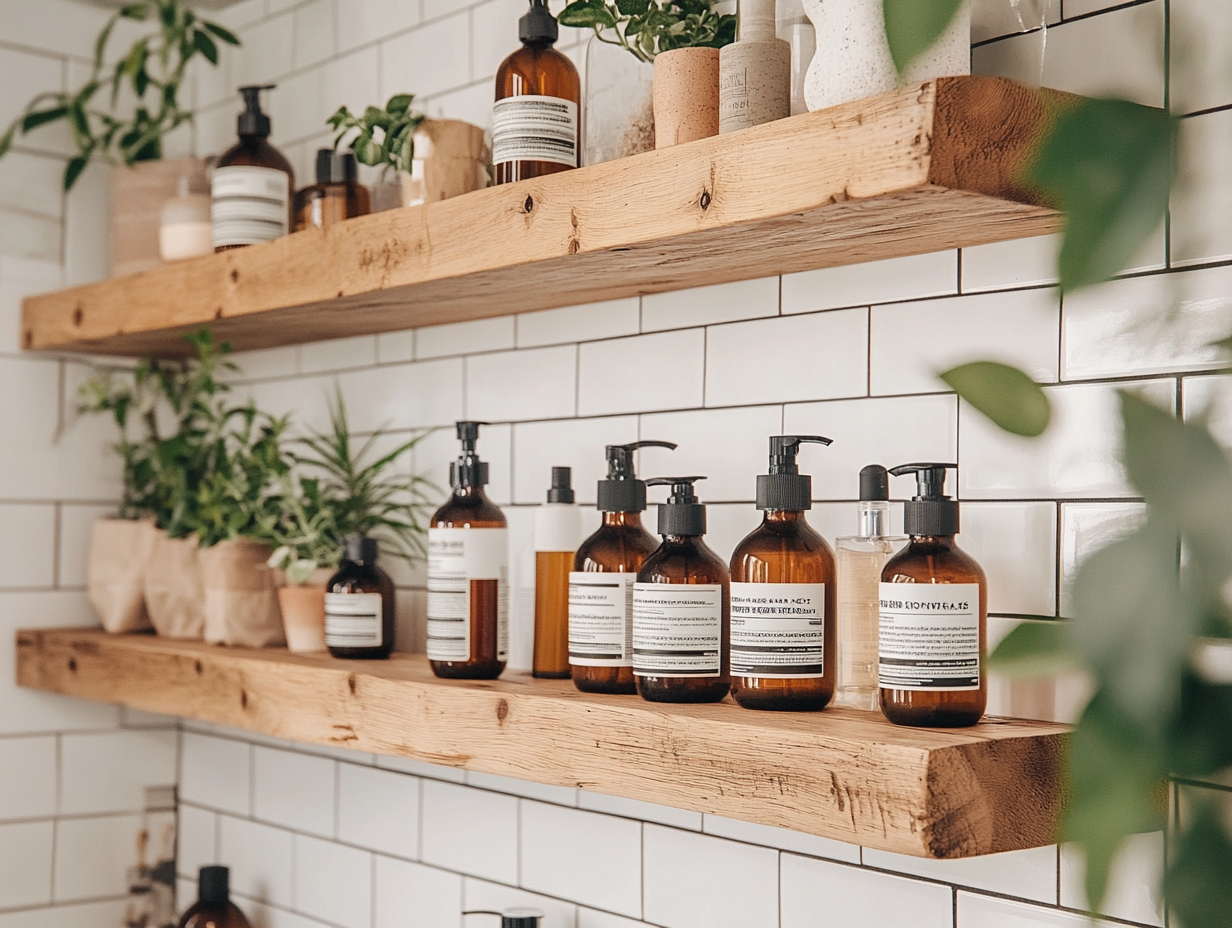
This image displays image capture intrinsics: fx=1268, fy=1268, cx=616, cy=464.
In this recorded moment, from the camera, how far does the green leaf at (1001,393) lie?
25cm

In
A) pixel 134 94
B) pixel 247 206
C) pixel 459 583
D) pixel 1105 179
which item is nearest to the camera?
pixel 1105 179

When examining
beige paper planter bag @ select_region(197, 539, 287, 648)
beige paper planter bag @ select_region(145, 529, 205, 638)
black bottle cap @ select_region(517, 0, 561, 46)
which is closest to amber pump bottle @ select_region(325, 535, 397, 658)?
beige paper planter bag @ select_region(197, 539, 287, 648)

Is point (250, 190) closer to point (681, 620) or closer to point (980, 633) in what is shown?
point (681, 620)

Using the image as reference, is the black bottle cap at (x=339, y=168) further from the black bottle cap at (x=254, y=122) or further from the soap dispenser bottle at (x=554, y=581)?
the soap dispenser bottle at (x=554, y=581)

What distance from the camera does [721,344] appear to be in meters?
1.17

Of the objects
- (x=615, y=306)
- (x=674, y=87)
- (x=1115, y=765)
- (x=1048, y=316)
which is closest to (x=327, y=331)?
(x=615, y=306)

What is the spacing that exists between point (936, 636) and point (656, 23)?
0.56 meters

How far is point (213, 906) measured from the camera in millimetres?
1607

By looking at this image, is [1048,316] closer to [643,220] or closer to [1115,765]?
[643,220]

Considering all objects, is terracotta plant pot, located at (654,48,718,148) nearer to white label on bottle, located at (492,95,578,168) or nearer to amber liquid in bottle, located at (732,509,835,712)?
white label on bottle, located at (492,95,578,168)

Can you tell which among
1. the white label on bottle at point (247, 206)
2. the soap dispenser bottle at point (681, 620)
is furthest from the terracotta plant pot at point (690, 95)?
the white label on bottle at point (247, 206)

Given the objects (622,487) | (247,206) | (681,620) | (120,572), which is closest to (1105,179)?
(681,620)

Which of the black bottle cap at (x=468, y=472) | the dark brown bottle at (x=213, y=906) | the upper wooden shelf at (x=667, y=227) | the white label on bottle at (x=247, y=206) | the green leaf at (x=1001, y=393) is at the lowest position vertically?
the dark brown bottle at (x=213, y=906)

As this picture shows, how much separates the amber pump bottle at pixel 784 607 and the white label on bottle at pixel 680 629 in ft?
0.11
